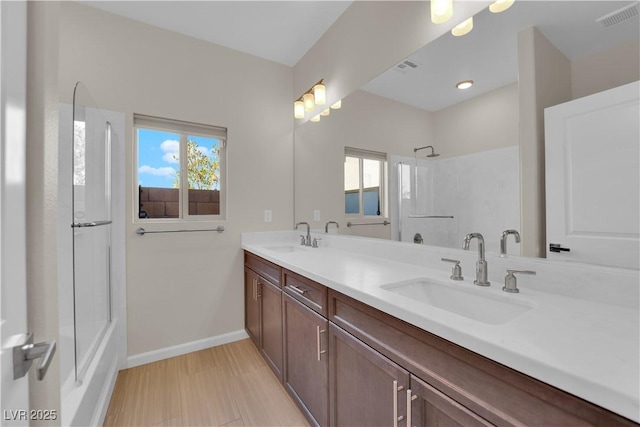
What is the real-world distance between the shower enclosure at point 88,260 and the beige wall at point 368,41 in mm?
1653

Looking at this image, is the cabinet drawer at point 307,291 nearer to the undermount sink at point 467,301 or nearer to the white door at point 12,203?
the undermount sink at point 467,301

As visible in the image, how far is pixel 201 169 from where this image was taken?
2.38 m

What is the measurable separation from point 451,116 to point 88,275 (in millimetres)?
2204

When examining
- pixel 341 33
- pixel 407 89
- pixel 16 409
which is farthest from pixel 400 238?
pixel 341 33

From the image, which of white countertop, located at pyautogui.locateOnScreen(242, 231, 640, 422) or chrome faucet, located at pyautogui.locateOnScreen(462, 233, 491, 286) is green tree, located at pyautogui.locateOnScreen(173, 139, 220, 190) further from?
chrome faucet, located at pyautogui.locateOnScreen(462, 233, 491, 286)

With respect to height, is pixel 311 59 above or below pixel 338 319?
above

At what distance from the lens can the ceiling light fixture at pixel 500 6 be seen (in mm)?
1080

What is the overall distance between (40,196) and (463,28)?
1687mm

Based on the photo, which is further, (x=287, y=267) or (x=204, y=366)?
(x=204, y=366)

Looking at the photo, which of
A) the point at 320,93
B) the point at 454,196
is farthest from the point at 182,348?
the point at 320,93

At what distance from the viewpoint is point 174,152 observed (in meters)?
2.29

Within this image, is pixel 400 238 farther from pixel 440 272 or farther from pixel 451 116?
pixel 451 116

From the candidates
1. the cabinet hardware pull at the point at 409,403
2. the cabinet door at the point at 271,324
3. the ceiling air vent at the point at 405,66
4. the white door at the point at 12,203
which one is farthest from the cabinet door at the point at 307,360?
the ceiling air vent at the point at 405,66

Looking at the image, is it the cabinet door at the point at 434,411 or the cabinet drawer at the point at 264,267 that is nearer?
the cabinet door at the point at 434,411
